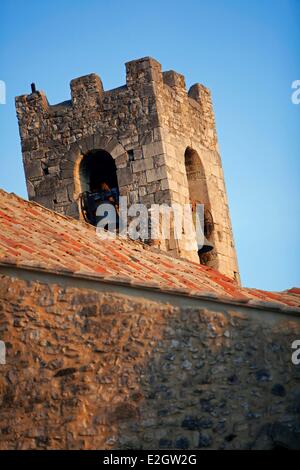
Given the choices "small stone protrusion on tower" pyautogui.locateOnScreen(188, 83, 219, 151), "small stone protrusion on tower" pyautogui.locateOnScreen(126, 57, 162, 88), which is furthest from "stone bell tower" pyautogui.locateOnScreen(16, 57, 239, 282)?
"small stone protrusion on tower" pyautogui.locateOnScreen(188, 83, 219, 151)

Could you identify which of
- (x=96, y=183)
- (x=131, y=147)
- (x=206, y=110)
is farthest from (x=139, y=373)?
(x=206, y=110)

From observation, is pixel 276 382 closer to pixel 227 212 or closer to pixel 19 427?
pixel 19 427

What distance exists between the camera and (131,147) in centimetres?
1817

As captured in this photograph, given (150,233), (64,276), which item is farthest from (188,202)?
(64,276)

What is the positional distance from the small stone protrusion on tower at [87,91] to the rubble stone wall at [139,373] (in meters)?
8.79

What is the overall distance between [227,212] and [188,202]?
1588 mm

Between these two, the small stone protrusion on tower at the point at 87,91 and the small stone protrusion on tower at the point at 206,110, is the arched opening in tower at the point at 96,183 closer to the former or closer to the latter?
the small stone protrusion on tower at the point at 87,91

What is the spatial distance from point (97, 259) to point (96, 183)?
7360 millimetres

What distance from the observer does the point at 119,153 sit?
59.9 feet

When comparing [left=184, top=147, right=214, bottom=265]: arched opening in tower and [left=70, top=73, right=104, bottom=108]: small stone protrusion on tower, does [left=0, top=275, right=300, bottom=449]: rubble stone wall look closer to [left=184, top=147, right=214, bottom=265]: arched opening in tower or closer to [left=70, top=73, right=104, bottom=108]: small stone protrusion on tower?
[left=184, top=147, right=214, bottom=265]: arched opening in tower

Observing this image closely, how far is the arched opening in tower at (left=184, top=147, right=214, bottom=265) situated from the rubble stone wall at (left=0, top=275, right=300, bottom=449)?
26.5 feet

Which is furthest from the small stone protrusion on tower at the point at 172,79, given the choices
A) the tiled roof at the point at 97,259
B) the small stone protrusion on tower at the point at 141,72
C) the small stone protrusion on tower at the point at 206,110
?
the tiled roof at the point at 97,259

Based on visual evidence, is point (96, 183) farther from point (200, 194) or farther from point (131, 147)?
point (200, 194)
